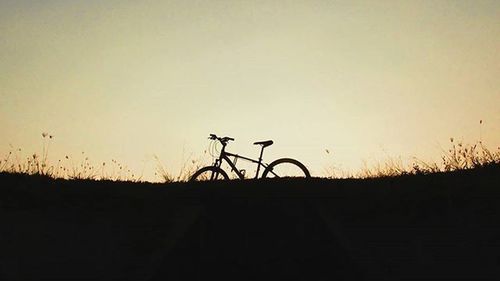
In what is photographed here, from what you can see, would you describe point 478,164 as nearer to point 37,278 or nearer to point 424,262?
point 424,262

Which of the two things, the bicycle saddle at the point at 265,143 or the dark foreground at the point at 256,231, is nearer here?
the dark foreground at the point at 256,231

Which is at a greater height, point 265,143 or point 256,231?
point 265,143

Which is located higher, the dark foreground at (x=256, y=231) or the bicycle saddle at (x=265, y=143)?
the bicycle saddle at (x=265, y=143)

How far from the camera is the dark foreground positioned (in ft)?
19.0

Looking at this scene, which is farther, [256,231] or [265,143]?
[265,143]

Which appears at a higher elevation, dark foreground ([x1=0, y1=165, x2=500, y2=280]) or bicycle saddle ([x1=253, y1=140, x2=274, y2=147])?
bicycle saddle ([x1=253, y1=140, x2=274, y2=147])

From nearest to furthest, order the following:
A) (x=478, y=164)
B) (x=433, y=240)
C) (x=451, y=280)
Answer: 1. (x=451, y=280)
2. (x=433, y=240)
3. (x=478, y=164)

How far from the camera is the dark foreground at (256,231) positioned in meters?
5.78

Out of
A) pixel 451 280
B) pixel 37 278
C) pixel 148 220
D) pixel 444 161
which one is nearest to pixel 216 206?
pixel 148 220

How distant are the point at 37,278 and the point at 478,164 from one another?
8389 mm

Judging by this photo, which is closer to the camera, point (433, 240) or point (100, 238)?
point (433, 240)

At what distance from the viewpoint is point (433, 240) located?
650 cm

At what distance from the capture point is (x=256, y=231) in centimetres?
657

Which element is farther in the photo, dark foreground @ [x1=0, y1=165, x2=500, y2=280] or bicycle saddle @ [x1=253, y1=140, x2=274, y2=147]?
bicycle saddle @ [x1=253, y1=140, x2=274, y2=147]
